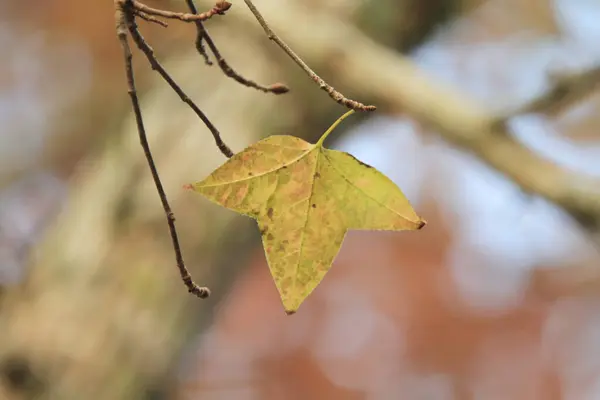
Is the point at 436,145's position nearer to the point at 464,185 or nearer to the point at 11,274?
the point at 464,185

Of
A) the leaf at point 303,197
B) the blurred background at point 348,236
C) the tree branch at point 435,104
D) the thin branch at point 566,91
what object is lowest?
the blurred background at point 348,236

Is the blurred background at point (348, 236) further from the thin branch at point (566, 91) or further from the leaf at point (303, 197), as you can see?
the leaf at point (303, 197)

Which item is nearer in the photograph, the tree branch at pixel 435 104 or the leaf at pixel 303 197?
the leaf at pixel 303 197

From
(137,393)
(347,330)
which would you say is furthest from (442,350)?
(137,393)

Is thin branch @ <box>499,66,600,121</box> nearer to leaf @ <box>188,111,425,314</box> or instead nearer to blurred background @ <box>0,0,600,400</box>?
blurred background @ <box>0,0,600,400</box>

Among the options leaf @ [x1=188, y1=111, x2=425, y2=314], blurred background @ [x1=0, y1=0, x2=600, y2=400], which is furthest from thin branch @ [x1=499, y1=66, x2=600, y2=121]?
leaf @ [x1=188, y1=111, x2=425, y2=314]

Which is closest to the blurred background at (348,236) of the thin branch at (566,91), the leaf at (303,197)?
the thin branch at (566,91)
